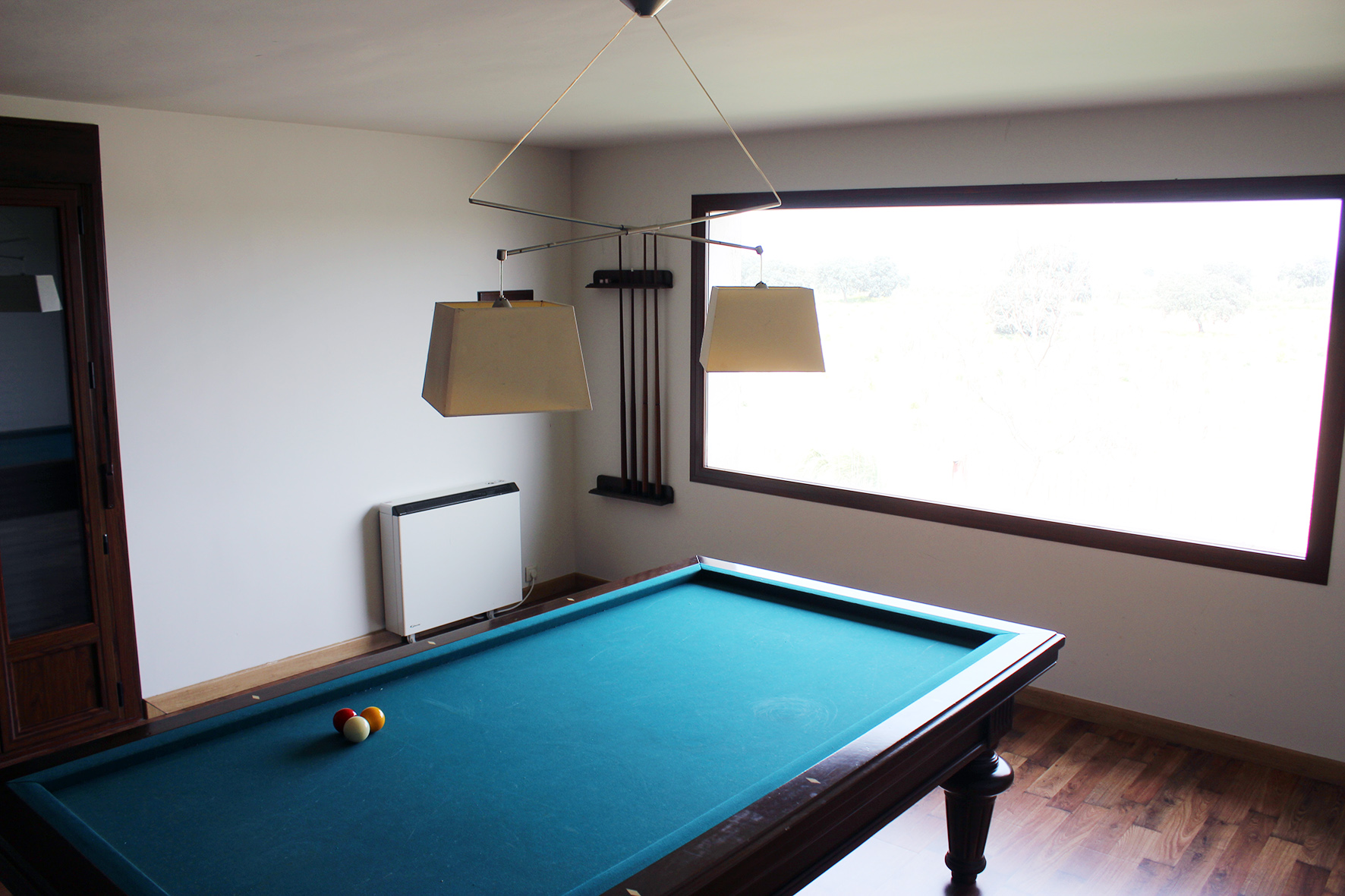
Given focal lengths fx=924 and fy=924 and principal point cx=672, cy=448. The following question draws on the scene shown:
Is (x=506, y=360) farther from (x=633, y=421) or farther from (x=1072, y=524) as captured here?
(x=633, y=421)

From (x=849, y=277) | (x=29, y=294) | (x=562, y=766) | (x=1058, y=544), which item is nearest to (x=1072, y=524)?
(x=1058, y=544)

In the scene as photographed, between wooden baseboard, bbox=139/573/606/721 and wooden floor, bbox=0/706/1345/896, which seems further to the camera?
wooden baseboard, bbox=139/573/606/721

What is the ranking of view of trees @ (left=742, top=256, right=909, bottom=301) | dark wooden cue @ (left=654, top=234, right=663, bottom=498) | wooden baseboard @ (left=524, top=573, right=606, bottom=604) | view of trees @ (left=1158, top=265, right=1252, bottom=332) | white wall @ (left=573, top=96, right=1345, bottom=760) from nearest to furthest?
white wall @ (left=573, top=96, right=1345, bottom=760), view of trees @ (left=1158, top=265, right=1252, bottom=332), view of trees @ (left=742, top=256, right=909, bottom=301), dark wooden cue @ (left=654, top=234, right=663, bottom=498), wooden baseboard @ (left=524, top=573, right=606, bottom=604)

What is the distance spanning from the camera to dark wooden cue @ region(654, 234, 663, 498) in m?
4.75

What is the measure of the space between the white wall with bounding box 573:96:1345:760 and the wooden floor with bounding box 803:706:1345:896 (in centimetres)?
26

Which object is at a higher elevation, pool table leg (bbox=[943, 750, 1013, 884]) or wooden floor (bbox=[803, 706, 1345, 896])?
pool table leg (bbox=[943, 750, 1013, 884])

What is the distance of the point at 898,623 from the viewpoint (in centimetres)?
264

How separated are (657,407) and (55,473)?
2.63m

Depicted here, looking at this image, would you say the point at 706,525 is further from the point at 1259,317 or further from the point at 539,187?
the point at 1259,317

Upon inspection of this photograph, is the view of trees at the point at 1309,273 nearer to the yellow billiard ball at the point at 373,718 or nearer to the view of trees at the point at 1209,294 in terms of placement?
the view of trees at the point at 1209,294

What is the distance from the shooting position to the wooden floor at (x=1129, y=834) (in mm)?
2648

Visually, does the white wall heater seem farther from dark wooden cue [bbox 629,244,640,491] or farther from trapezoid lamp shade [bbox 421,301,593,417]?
trapezoid lamp shade [bbox 421,301,593,417]

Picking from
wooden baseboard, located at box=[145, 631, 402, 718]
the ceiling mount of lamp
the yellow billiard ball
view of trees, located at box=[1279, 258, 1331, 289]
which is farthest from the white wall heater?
view of trees, located at box=[1279, 258, 1331, 289]

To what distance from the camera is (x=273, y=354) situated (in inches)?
154
